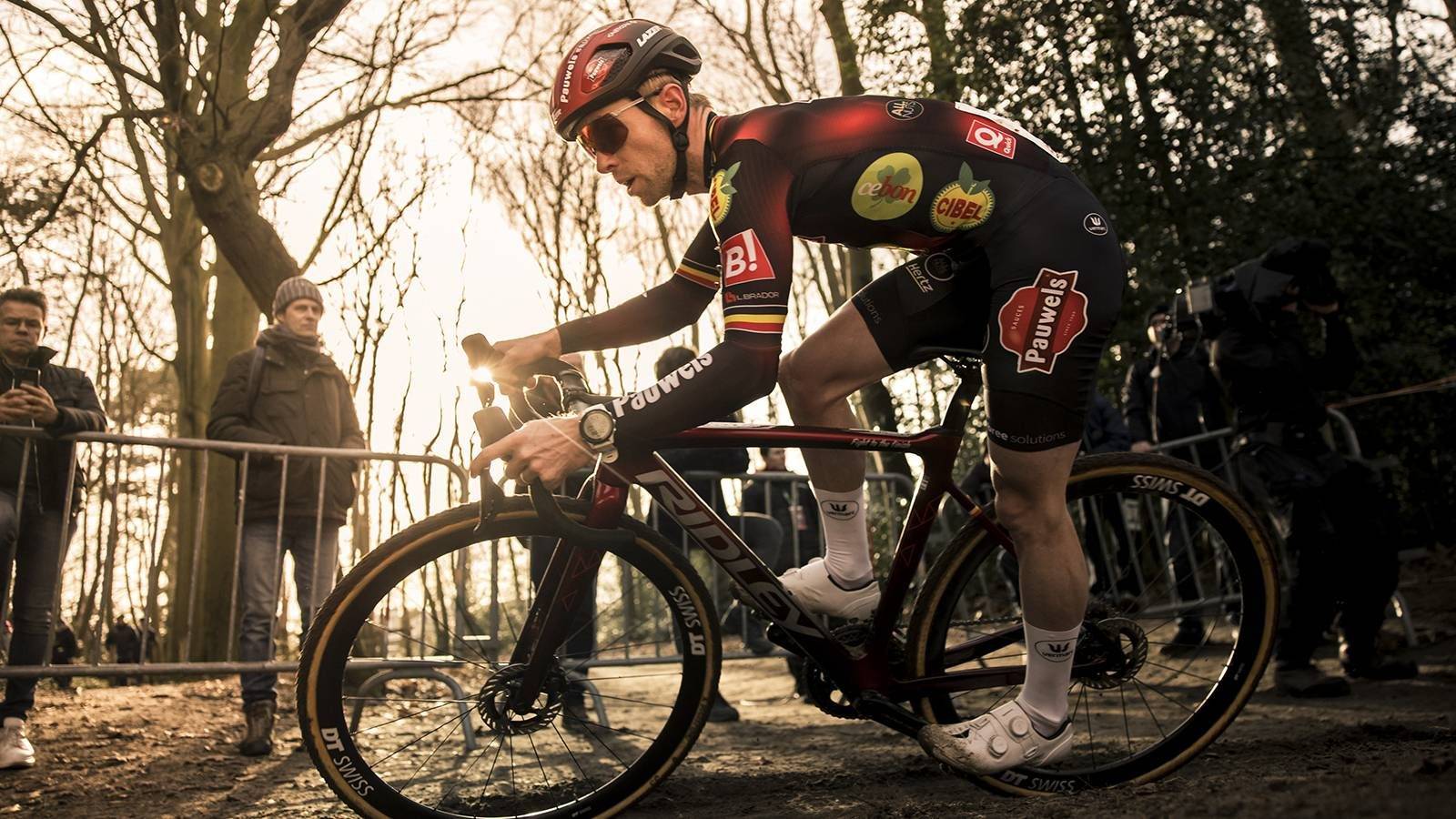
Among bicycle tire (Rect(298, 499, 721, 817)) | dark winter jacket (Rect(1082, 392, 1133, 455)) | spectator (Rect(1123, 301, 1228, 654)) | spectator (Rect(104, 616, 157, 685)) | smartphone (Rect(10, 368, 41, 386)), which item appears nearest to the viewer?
bicycle tire (Rect(298, 499, 721, 817))

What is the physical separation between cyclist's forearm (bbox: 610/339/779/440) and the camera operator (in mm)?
4188

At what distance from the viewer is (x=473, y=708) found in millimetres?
3344

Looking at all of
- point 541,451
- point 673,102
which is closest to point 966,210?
point 673,102

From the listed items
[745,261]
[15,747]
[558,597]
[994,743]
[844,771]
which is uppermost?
[745,261]

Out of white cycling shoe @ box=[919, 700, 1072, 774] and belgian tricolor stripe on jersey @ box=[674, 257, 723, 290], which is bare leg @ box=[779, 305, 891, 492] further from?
white cycling shoe @ box=[919, 700, 1072, 774]

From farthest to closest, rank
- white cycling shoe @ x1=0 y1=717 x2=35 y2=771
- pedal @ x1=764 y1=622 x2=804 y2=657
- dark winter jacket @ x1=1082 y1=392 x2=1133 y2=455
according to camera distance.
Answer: dark winter jacket @ x1=1082 y1=392 x2=1133 y2=455 < white cycling shoe @ x1=0 y1=717 x2=35 y2=771 < pedal @ x1=764 y1=622 x2=804 y2=657

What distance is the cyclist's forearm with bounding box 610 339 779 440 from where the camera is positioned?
9.37 ft

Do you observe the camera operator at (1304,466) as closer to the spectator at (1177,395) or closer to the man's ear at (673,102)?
the spectator at (1177,395)

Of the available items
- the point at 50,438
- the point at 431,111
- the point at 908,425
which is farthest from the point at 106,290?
the point at 50,438

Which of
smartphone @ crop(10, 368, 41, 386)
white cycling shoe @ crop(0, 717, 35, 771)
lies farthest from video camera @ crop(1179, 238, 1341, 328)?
white cycling shoe @ crop(0, 717, 35, 771)

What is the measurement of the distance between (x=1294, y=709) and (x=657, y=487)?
142 inches

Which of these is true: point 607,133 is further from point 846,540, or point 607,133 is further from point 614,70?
point 846,540

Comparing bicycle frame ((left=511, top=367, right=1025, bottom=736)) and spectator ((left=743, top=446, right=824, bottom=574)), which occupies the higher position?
spectator ((left=743, top=446, right=824, bottom=574))

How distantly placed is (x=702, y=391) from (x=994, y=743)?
1.27 m
